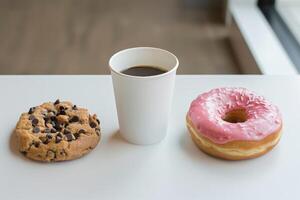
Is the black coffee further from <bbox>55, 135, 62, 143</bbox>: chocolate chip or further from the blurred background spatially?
the blurred background

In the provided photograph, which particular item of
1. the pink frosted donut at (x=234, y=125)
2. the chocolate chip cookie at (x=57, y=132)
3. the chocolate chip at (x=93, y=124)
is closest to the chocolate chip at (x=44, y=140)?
the chocolate chip cookie at (x=57, y=132)

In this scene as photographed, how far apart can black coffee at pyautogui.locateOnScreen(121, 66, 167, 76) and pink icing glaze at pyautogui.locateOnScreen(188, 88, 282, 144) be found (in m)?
0.10

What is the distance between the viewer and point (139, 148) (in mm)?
877

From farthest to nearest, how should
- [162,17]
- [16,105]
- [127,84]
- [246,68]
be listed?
[162,17] < [246,68] < [16,105] < [127,84]

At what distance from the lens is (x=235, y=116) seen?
91 centimetres

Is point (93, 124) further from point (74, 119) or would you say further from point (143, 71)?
point (143, 71)

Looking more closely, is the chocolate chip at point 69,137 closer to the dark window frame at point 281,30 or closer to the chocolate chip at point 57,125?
the chocolate chip at point 57,125

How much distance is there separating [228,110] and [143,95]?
0.62 feet

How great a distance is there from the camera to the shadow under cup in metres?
0.81

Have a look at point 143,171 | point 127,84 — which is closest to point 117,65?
point 127,84

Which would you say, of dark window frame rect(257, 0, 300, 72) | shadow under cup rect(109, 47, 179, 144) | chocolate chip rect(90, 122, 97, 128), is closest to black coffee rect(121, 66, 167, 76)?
shadow under cup rect(109, 47, 179, 144)

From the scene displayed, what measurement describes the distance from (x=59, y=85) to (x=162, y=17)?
2.02 meters

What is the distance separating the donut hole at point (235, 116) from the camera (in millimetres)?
896

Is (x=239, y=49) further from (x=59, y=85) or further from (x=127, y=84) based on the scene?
(x=127, y=84)
